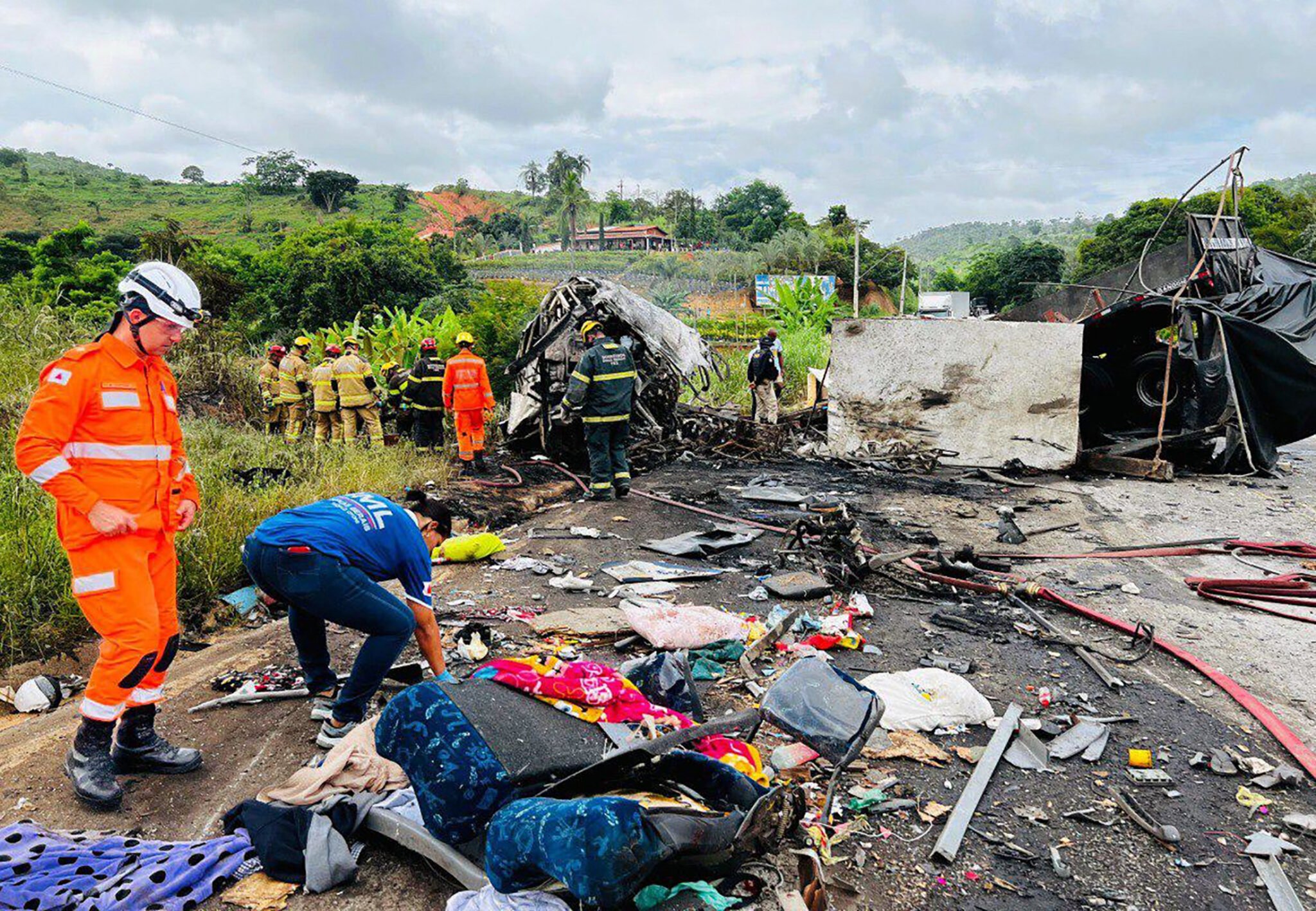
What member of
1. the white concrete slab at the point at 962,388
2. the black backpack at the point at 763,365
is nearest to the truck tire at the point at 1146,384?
the white concrete slab at the point at 962,388

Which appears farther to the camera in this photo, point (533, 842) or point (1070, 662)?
point (1070, 662)

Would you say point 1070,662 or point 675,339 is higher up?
point 675,339

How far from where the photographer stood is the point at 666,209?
241 feet

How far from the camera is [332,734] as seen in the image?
3180mm

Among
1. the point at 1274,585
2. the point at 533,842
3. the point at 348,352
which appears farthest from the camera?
the point at 348,352

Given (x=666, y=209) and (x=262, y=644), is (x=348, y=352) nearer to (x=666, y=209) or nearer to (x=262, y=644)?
(x=262, y=644)

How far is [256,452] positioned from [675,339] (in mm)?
5298

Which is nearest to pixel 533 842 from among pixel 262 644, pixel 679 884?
pixel 679 884

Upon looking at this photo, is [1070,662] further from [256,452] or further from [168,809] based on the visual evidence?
[256,452]

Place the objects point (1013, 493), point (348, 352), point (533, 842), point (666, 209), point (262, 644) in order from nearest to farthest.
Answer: point (533, 842), point (262, 644), point (1013, 493), point (348, 352), point (666, 209)

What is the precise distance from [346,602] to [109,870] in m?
1.04

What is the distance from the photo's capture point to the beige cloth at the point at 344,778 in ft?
8.82

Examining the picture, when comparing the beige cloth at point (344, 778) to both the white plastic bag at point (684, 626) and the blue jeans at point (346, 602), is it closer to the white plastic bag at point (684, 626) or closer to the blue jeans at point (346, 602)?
the blue jeans at point (346, 602)

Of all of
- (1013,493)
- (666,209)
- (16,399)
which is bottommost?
(1013,493)
